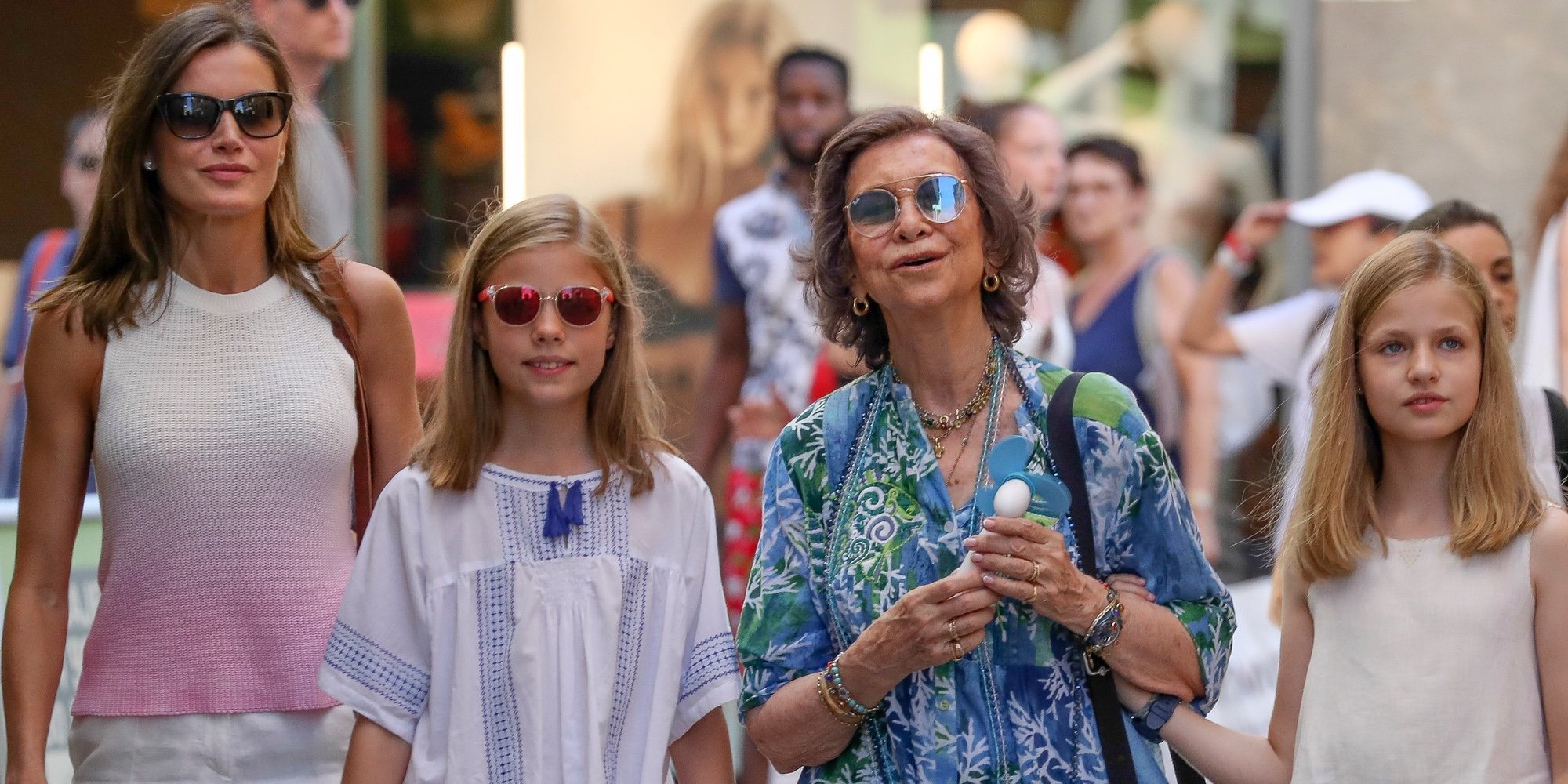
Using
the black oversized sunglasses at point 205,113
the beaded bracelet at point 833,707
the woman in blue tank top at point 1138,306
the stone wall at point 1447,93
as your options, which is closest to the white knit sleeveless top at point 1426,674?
the beaded bracelet at point 833,707

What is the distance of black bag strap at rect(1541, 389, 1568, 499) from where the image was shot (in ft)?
11.5

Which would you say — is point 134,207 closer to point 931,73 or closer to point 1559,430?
point 1559,430

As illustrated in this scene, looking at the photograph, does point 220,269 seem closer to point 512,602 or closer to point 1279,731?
point 512,602

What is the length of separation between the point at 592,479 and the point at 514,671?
1.11 feet

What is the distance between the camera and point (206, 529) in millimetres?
2953

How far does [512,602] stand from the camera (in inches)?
110

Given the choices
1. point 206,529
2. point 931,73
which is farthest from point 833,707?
point 931,73

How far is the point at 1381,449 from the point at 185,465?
1963 millimetres

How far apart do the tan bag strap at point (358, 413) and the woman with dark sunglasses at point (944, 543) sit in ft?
2.60

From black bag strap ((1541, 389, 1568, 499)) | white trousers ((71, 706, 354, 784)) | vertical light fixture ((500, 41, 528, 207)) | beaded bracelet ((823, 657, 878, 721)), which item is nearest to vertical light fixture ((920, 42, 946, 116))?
vertical light fixture ((500, 41, 528, 207))

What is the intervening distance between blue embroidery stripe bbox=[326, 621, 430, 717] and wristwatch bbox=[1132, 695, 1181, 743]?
1.10m

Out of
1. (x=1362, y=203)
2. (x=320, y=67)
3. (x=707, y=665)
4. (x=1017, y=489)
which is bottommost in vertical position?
(x=707, y=665)

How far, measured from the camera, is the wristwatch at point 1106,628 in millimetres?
2521

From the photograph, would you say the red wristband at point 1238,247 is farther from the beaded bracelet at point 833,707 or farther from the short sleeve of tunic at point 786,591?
the beaded bracelet at point 833,707
